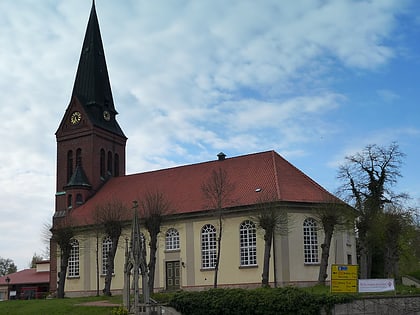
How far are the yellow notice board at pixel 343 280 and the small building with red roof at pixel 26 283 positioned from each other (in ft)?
141

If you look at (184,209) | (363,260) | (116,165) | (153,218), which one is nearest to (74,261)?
(116,165)

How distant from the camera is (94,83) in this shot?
5916 cm

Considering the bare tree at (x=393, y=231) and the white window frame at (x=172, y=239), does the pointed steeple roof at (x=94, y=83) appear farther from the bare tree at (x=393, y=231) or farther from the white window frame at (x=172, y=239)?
the bare tree at (x=393, y=231)

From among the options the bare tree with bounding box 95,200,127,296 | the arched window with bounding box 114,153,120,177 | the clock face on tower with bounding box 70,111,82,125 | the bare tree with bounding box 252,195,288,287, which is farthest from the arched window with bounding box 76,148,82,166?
the bare tree with bounding box 252,195,288,287

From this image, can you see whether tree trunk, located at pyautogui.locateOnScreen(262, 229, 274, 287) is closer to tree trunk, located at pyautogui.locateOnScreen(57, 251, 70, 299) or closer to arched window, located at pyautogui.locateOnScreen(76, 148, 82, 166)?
tree trunk, located at pyautogui.locateOnScreen(57, 251, 70, 299)

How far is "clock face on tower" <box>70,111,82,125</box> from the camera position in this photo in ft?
193

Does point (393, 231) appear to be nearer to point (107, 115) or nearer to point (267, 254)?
point (267, 254)

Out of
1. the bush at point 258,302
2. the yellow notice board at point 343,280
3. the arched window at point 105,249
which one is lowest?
the bush at point 258,302

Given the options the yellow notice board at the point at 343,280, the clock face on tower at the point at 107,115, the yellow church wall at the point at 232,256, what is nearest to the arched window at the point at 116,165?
the clock face on tower at the point at 107,115

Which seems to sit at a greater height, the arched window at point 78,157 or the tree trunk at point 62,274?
the arched window at point 78,157

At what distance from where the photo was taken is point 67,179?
59.1 meters

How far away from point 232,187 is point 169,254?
7484 millimetres

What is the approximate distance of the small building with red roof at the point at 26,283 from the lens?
66.1 m

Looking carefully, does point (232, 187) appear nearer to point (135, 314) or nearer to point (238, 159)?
point (238, 159)
